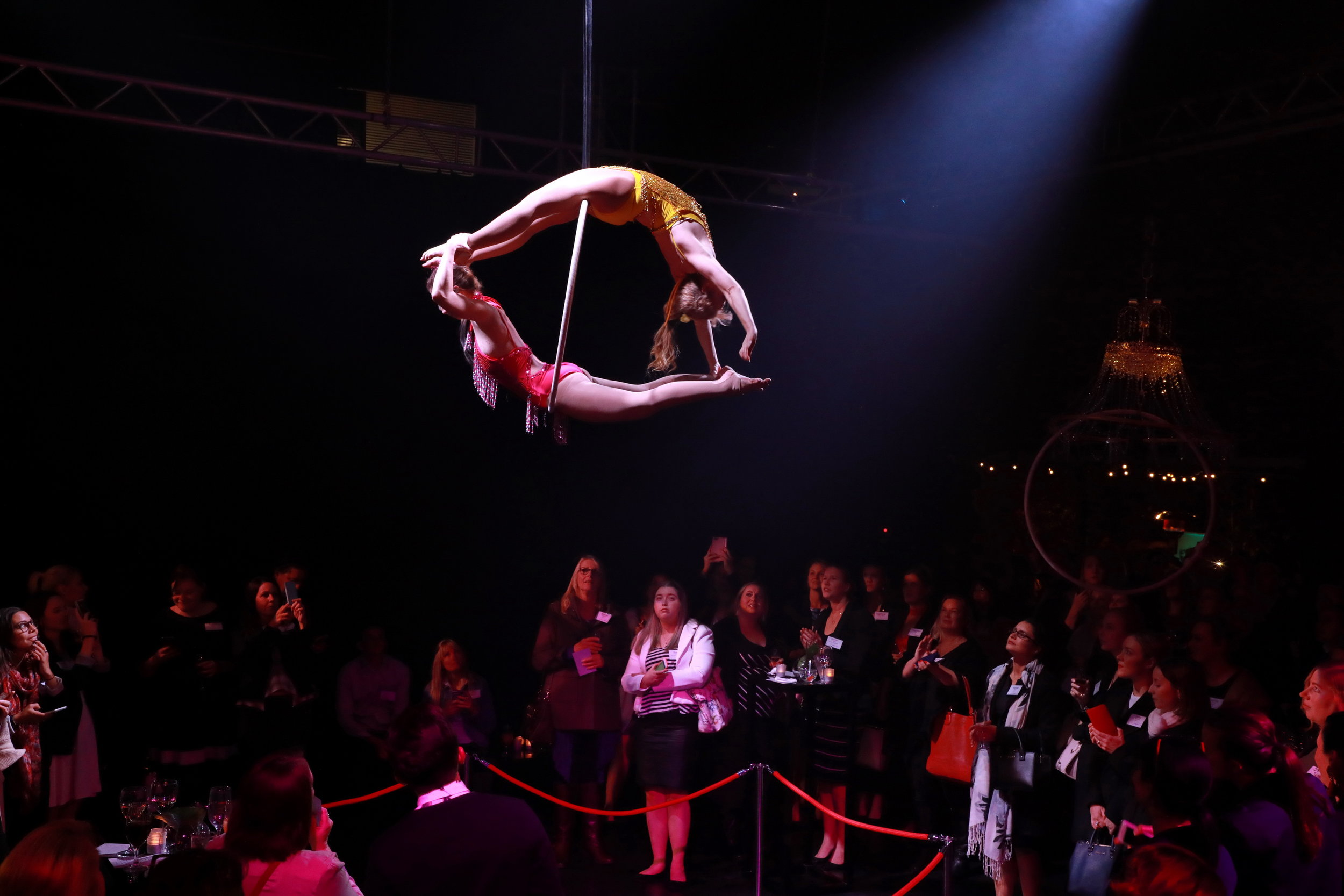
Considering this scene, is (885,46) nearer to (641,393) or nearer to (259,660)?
(641,393)

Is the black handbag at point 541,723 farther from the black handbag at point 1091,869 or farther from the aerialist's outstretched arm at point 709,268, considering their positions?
the aerialist's outstretched arm at point 709,268

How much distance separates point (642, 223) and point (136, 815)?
7.57 ft

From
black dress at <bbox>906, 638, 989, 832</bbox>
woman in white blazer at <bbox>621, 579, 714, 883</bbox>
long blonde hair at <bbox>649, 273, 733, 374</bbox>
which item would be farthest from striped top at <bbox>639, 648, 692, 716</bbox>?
long blonde hair at <bbox>649, 273, 733, 374</bbox>

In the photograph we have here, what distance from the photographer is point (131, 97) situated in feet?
22.5

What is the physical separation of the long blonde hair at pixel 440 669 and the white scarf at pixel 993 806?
2.75m

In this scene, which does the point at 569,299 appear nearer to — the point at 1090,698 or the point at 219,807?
the point at 219,807

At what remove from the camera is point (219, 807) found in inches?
132

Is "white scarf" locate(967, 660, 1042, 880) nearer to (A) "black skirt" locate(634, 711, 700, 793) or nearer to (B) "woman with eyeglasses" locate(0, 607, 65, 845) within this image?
(A) "black skirt" locate(634, 711, 700, 793)

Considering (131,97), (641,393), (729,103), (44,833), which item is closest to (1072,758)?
(641,393)

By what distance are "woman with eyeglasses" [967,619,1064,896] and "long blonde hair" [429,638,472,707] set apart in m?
2.74

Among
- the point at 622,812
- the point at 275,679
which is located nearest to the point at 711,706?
the point at 622,812

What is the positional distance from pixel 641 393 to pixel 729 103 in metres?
4.66

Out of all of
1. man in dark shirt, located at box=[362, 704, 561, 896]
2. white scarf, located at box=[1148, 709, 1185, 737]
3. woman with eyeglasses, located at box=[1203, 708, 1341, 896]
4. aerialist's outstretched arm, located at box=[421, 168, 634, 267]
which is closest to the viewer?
man in dark shirt, located at box=[362, 704, 561, 896]

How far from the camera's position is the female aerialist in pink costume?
133 inches
